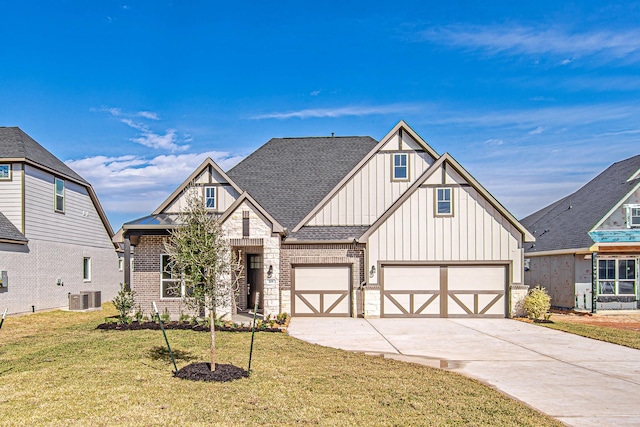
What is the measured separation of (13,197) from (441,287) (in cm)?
1761

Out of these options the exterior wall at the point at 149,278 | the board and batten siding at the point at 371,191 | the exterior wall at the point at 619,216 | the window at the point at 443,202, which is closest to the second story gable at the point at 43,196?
the exterior wall at the point at 149,278

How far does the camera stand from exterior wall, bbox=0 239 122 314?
740 inches

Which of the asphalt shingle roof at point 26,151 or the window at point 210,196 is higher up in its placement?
the asphalt shingle roof at point 26,151

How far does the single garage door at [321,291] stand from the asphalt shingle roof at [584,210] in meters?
10.6

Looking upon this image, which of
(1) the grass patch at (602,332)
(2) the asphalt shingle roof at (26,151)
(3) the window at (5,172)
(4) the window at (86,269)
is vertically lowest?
(1) the grass patch at (602,332)

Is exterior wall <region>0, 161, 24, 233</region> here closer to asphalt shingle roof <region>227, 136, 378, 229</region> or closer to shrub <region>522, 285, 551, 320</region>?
asphalt shingle roof <region>227, 136, 378, 229</region>

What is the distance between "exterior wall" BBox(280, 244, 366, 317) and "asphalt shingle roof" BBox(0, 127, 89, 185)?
1155cm

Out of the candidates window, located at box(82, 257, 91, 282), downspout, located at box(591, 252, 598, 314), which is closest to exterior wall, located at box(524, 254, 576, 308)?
downspout, located at box(591, 252, 598, 314)

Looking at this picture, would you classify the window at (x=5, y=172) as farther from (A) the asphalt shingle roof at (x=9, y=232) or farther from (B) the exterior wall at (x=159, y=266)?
(B) the exterior wall at (x=159, y=266)

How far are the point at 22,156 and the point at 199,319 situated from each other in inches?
416

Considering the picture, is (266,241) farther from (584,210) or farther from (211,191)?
(584,210)

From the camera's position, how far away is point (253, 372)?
9.27 meters

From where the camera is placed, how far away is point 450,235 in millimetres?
18469

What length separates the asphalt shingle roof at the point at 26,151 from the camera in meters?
20.0
